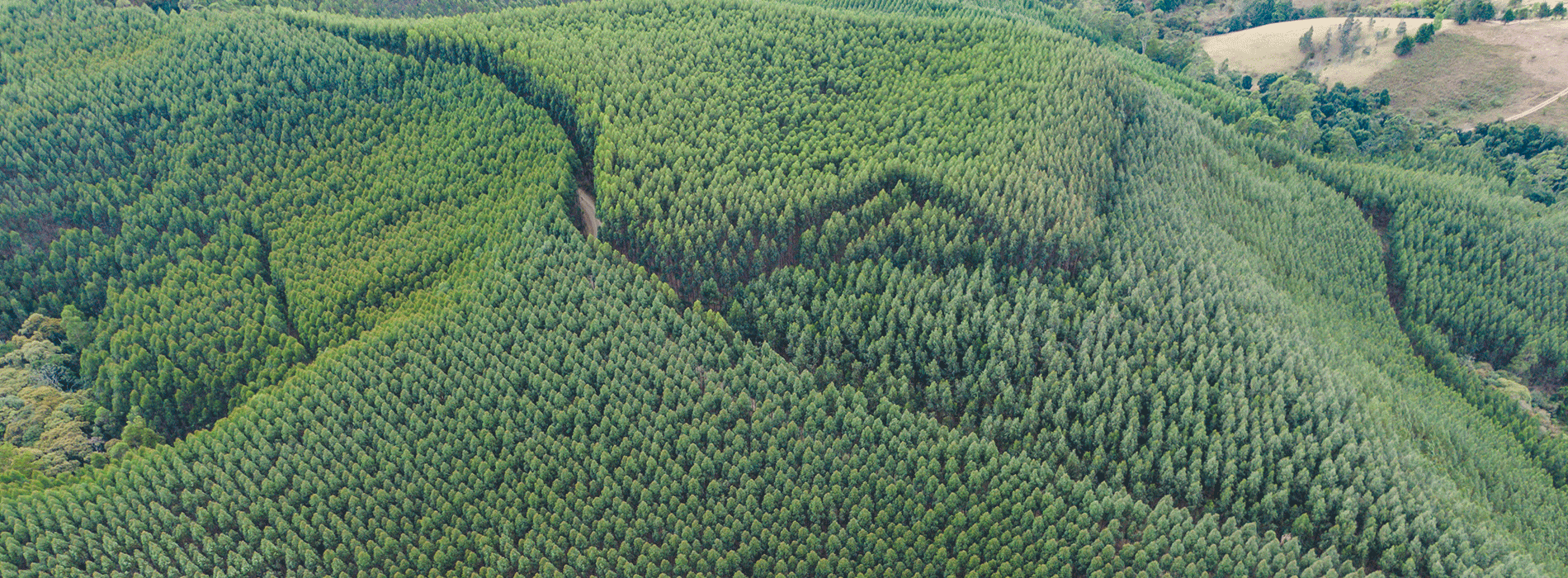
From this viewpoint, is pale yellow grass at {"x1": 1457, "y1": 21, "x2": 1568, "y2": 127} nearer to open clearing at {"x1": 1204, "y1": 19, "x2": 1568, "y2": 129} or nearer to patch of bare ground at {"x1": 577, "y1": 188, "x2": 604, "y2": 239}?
open clearing at {"x1": 1204, "y1": 19, "x2": 1568, "y2": 129}

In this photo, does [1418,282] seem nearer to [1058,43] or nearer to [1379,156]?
[1379,156]

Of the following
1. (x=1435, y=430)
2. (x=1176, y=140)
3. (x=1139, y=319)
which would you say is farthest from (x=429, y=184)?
(x=1435, y=430)

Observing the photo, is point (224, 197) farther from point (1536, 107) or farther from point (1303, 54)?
point (1536, 107)

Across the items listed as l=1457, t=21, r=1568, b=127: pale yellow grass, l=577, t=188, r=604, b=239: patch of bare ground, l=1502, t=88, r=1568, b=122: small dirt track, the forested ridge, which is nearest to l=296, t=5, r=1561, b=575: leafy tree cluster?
the forested ridge

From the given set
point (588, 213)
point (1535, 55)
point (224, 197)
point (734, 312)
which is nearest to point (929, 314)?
point (734, 312)

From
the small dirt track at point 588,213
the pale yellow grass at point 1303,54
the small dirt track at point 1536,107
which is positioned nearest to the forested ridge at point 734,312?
the small dirt track at point 588,213
